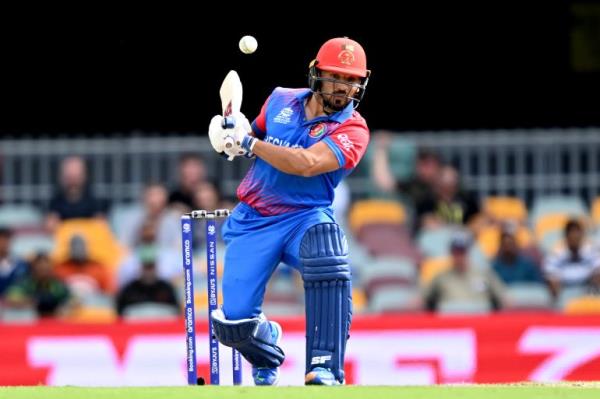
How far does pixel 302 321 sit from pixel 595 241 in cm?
290

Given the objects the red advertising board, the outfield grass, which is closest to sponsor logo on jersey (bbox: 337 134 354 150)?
the outfield grass

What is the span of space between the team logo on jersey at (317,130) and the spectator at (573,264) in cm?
532

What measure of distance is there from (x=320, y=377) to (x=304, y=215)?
0.84 meters

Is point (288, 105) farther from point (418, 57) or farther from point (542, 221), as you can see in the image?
point (418, 57)

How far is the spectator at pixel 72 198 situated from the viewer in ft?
47.4

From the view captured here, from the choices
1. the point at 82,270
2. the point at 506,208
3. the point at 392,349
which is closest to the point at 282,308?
the point at 392,349

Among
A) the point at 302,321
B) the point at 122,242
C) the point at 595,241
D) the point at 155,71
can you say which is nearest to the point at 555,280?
the point at 595,241

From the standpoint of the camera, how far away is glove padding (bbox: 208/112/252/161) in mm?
8711

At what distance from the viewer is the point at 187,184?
14.4m

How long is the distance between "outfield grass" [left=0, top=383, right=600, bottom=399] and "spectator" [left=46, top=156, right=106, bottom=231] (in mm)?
6453

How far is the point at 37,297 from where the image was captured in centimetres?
1335

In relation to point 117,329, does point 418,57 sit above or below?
above

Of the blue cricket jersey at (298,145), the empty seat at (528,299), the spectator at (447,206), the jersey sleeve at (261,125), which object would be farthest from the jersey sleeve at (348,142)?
the spectator at (447,206)

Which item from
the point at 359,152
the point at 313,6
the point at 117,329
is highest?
the point at 313,6
